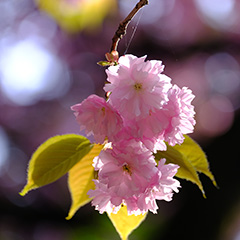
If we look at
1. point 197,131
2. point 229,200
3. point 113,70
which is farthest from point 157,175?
point 197,131

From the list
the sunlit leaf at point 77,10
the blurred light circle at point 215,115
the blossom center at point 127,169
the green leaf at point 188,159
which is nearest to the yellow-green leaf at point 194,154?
the green leaf at point 188,159

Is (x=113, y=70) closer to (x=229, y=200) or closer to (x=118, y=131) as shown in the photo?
(x=118, y=131)

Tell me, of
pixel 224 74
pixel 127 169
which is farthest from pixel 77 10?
pixel 224 74

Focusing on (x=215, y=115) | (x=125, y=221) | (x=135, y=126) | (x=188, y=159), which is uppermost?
(x=135, y=126)

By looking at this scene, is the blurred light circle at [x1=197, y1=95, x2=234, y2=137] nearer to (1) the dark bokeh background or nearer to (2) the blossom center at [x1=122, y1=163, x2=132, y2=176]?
(1) the dark bokeh background

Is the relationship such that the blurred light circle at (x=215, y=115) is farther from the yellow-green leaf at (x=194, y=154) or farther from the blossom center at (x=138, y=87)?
the blossom center at (x=138, y=87)

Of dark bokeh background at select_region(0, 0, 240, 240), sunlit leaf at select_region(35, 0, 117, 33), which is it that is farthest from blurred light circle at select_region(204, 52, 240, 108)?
sunlit leaf at select_region(35, 0, 117, 33)

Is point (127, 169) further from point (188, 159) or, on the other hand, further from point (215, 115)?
point (215, 115)
